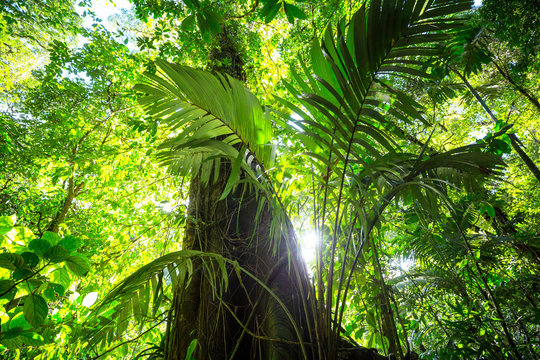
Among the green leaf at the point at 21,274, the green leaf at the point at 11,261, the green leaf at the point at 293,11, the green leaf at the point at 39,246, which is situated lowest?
the green leaf at the point at 21,274

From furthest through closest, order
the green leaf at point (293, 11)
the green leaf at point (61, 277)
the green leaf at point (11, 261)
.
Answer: the green leaf at point (293, 11) < the green leaf at point (61, 277) < the green leaf at point (11, 261)

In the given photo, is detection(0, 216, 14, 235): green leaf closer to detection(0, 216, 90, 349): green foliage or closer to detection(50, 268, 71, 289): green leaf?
detection(0, 216, 90, 349): green foliage

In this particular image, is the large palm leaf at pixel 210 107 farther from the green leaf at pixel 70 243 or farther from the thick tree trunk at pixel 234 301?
the green leaf at pixel 70 243

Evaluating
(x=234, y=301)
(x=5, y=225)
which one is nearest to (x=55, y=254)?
(x=5, y=225)

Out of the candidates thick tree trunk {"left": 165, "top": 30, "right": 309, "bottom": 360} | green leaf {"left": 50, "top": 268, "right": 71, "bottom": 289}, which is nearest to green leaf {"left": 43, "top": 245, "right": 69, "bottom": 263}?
green leaf {"left": 50, "top": 268, "right": 71, "bottom": 289}

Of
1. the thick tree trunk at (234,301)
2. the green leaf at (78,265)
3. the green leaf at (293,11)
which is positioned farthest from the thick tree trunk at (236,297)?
the green leaf at (293,11)

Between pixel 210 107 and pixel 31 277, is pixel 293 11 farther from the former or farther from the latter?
pixel 31 277

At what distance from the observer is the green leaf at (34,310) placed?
1.81ft

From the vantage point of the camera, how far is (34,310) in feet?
1.84

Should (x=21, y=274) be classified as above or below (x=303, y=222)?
below

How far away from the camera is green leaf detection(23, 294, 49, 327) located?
550 mm

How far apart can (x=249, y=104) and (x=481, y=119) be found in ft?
20.2

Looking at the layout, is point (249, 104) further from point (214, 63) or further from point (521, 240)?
point (521, 240)

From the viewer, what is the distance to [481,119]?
509cm
